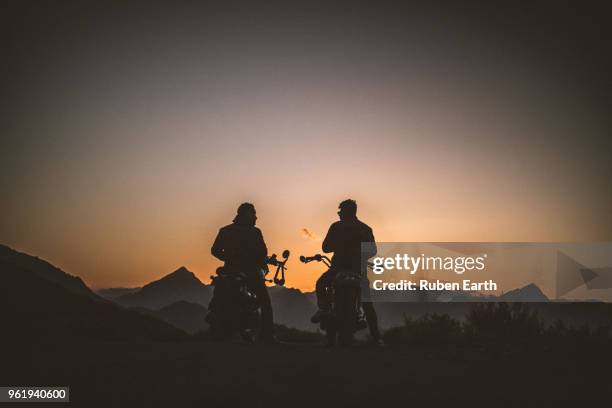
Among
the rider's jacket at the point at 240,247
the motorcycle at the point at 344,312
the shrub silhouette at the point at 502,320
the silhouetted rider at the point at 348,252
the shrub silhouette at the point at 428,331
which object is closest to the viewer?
the motorcycle at the point at 344,312

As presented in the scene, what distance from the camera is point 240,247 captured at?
10.7 metres

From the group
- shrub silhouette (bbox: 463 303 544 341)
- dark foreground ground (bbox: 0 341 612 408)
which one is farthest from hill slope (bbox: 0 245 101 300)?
dark foreground ground (bbox: 0 341 612 408)

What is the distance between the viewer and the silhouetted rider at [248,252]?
35.2 ft

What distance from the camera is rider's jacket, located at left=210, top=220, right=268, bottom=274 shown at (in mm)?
10703

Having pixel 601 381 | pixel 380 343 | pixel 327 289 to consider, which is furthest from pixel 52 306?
pixel 601 381

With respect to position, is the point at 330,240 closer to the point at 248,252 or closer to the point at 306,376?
the point at 248,252

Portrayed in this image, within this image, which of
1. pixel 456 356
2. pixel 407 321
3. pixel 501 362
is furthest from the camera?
pixel 407 321

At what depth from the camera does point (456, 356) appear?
7109mm

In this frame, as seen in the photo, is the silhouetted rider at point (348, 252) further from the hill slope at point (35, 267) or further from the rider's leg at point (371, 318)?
the hill slope at point (35, 267)

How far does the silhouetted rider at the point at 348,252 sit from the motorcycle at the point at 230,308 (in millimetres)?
1215

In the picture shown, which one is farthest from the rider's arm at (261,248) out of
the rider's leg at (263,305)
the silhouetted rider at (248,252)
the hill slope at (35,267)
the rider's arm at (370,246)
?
the hill slope at (35,267)

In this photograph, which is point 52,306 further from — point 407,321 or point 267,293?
point 407,321

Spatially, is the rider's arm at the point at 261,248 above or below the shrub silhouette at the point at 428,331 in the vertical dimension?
above

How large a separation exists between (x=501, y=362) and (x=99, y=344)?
16.7ft
